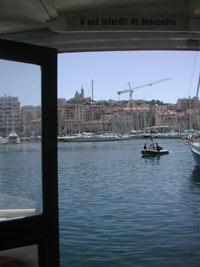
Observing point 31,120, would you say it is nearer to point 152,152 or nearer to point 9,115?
point 9,115

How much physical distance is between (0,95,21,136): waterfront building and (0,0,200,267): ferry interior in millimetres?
159

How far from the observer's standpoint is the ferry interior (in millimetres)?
1707


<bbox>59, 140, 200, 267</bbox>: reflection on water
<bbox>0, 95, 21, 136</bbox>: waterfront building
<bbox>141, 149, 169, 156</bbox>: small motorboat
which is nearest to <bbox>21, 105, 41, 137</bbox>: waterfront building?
<bbox>0, 95, 21, 136</bbox>: waterfront building

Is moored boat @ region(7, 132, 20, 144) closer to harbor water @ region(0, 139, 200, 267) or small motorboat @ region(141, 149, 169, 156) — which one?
harbor water @ region(0, 139, 200, 267)

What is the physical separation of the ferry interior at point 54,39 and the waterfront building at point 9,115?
159mm

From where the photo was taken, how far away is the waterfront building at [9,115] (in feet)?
5.88

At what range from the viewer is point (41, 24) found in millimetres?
2010

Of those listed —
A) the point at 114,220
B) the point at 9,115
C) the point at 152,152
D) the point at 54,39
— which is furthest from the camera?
the point at 152,152

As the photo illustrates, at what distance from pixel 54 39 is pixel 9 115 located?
554mm

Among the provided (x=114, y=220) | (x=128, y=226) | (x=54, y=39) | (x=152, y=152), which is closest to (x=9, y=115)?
(x=54, y=39)

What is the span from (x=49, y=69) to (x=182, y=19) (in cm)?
81

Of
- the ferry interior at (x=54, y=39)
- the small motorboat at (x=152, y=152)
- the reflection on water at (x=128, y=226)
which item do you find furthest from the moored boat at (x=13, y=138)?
the small motorboat at (x=152, y=152)

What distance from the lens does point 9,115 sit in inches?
72.4

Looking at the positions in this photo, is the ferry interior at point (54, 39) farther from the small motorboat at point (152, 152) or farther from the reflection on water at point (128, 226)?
the small motorboat at point (152, 152)
